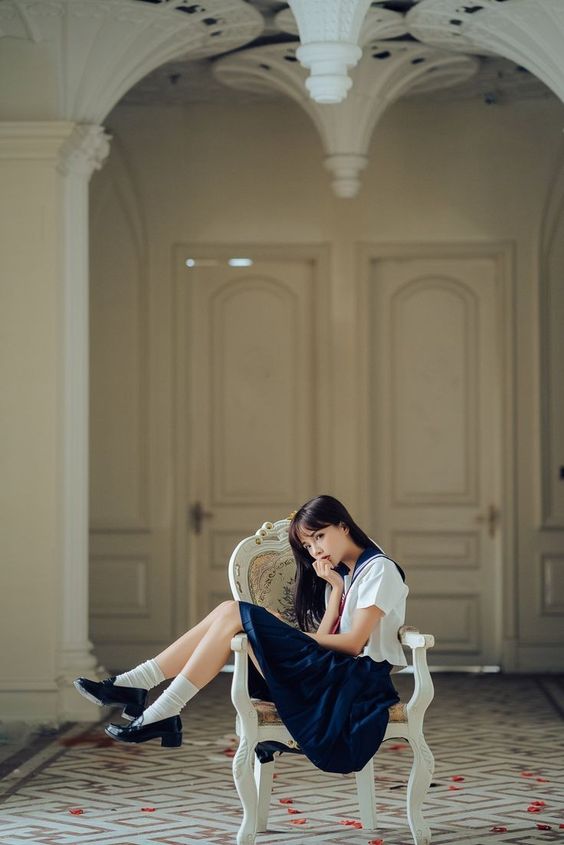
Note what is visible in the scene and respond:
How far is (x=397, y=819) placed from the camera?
185 inches

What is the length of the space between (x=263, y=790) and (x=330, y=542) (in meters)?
0.86

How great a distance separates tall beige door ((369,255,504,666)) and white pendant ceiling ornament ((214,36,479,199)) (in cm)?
103

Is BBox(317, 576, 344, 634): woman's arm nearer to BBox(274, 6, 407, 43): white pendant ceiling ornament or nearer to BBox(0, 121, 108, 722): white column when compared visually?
BBox(0, 121, 108, 722): white column

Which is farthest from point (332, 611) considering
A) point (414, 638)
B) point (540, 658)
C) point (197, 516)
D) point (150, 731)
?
point (540, 658)

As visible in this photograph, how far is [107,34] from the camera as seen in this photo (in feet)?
21.2

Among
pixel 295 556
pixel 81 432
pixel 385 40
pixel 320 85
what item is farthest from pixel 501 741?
pixel 385 40

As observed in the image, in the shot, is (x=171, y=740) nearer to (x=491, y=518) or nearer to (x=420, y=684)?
(x=420, y=684)

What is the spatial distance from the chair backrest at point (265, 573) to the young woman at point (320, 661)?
0.28 m

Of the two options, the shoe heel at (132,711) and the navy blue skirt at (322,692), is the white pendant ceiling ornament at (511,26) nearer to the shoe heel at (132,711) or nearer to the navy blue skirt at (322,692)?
the navy blue skirt at (322,692)

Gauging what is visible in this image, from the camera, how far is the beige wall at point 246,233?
327 inches

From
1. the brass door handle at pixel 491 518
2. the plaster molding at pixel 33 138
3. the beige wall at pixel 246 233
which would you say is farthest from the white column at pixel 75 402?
the brass door handle at pixel 491 518

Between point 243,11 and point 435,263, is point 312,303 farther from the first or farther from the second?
point 243,11

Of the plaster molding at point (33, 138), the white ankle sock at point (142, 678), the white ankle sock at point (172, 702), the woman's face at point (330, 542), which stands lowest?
the white ankle sock at point (172, 702)

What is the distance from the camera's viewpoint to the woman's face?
14.5 ft
